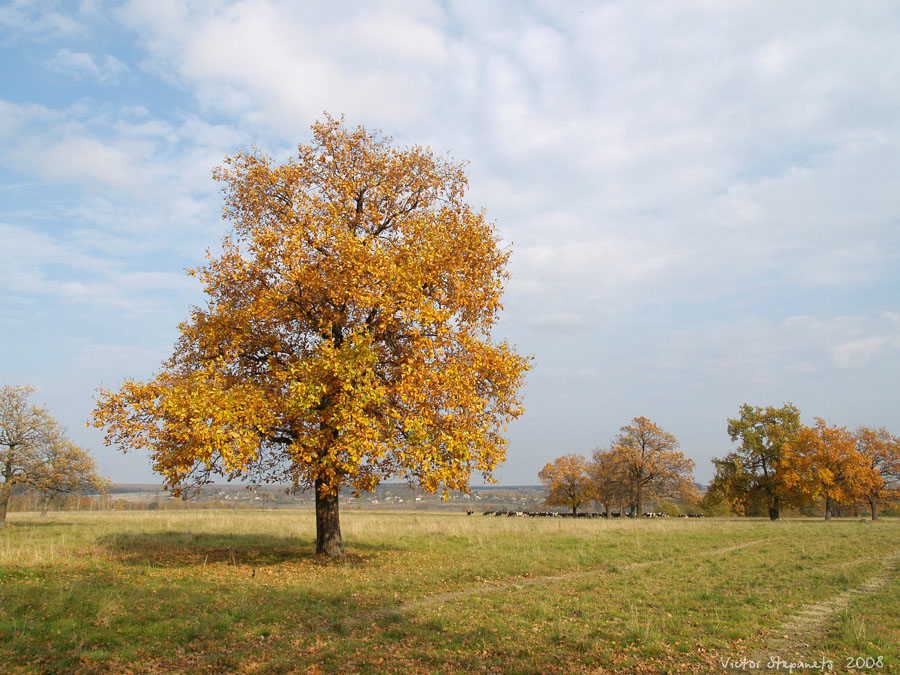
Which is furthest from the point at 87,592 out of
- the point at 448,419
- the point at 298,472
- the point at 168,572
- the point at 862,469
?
the point at 862,469

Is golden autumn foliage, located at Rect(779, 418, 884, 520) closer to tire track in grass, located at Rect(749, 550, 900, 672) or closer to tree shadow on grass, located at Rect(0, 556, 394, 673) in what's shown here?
tire track in grass, located at Rect(749, 550, 900, 672)

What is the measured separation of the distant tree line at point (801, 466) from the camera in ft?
160

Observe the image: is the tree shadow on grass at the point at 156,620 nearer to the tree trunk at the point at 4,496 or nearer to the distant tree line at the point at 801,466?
the tree trunk at the point at 4,496

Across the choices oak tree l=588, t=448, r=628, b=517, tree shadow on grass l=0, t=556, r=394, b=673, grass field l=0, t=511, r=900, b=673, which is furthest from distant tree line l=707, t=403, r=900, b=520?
tree shadow on grass l=0, t=556, r=394, b=673

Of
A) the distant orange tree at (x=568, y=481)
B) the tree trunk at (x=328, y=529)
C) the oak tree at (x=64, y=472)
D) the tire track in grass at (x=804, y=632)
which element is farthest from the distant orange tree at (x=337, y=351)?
the distant orange tree at (x=568, y=481)

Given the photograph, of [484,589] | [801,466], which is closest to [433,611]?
[484,589]

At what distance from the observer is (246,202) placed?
1828 cm

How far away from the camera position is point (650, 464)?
59.4 meters

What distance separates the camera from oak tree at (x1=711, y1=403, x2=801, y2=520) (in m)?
54.2

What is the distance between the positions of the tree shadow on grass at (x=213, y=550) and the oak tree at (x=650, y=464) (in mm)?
45966

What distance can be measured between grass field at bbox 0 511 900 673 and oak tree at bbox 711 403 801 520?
39175 millimetres

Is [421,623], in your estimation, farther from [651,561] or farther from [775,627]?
[651,561]

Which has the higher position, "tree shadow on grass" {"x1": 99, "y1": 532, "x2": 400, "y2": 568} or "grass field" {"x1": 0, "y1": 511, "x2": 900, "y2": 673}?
"grass field" {"x1": 0, "y1": 511, "x2": 900, "y2": 673}

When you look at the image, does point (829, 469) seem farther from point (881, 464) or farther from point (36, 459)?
point (36, 459)
